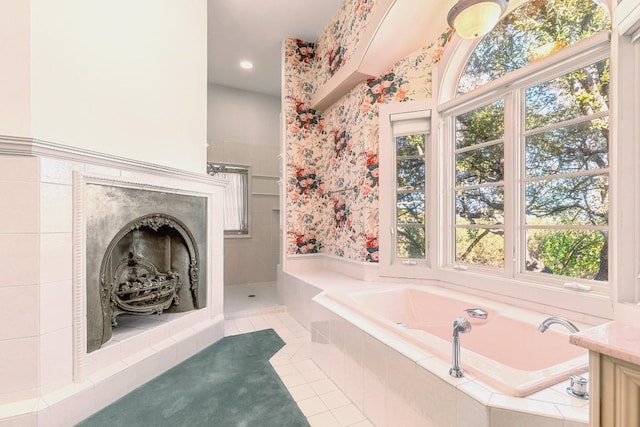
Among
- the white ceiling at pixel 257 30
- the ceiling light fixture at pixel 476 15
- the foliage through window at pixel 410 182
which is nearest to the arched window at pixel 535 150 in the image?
the foliage through window at pixel 410 182

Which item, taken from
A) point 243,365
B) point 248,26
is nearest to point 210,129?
point 248,26

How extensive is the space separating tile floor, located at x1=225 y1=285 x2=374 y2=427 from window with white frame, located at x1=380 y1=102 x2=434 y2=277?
3.49 feet

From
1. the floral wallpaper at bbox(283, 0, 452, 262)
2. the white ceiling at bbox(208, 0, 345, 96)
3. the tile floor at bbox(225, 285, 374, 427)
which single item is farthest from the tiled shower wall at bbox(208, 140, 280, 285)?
the floral wallpaper at bbox(283, 0, 452, 262)

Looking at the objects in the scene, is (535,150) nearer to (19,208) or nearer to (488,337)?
(488,337)

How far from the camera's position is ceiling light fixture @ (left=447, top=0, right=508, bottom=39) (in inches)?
61.1

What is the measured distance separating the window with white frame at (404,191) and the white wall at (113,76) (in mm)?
1709

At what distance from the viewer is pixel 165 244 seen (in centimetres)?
227

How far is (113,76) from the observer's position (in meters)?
1.79

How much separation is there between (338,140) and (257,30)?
158 cm

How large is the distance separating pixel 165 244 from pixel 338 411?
174 cm

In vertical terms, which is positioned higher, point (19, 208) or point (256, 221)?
point (19, 208)

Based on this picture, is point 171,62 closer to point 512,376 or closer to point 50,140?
point 50,140

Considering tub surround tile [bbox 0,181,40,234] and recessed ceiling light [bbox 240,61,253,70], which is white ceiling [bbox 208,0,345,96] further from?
tub surround tile [bbox 0,181,40,234]

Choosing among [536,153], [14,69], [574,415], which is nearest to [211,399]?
[574,415]
